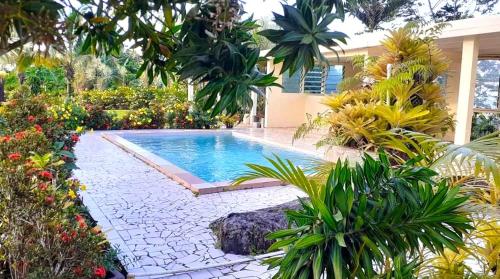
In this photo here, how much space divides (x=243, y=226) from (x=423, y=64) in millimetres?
5534

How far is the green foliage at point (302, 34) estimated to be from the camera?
1392mm

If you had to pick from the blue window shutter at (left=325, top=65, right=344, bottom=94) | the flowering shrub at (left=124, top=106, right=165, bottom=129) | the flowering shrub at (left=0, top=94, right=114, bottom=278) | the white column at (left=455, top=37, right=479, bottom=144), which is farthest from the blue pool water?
the flowering shrub at (left=0, top=94, right=114, bottom=278)

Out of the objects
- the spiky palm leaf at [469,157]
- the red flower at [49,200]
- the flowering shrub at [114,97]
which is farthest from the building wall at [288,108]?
the red flower at [49,200]

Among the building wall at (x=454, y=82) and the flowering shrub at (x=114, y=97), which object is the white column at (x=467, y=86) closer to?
the building wall at (x=454, y=82)

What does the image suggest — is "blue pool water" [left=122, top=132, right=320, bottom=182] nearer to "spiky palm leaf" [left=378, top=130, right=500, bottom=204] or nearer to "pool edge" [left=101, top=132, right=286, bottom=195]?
"pool edge" [left=101, top=132, right=286, bottom=195]

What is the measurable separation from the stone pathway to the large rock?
5.7 inches

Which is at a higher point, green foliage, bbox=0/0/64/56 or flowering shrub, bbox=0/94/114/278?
Result: green foliage, bbox=0/0/64/56

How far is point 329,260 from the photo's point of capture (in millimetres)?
2406

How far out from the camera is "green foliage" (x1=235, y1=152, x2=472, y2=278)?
7.82ft

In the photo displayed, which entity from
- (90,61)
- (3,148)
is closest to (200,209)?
(3,148)

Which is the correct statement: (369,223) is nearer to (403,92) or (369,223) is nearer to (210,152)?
(403,92)

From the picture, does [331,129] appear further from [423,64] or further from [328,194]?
[328,194]

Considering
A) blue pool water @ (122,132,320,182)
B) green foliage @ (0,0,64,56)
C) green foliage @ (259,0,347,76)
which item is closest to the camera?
green foliage @ (0,0,64,56)

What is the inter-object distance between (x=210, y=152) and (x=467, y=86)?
27.9ft
